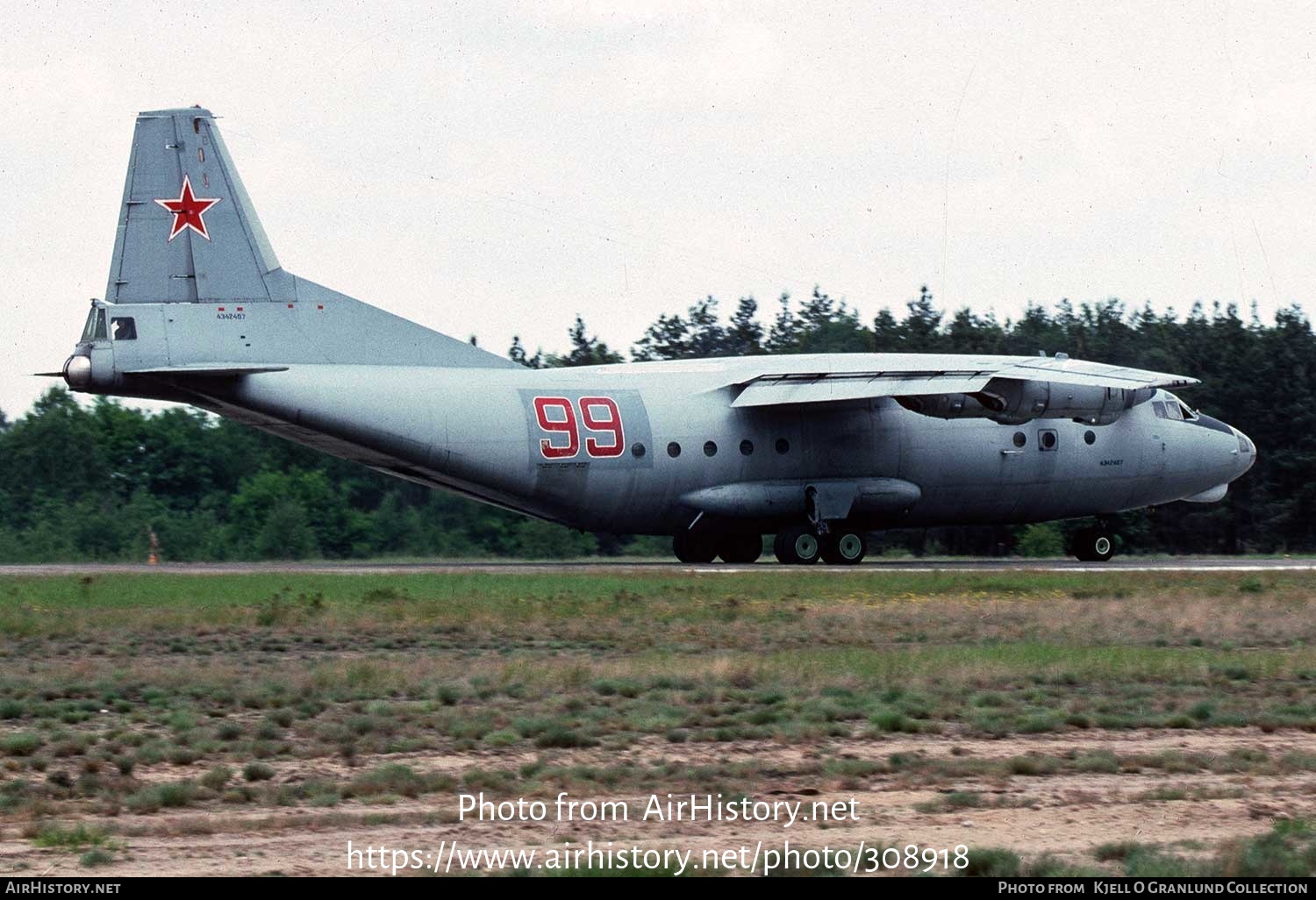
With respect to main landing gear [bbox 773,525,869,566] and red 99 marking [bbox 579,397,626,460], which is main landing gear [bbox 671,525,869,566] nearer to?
main landing gear [bbox 773,525,869,566]

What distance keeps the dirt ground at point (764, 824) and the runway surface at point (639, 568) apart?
1757 cm

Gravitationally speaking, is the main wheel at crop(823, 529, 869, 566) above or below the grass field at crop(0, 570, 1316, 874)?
below

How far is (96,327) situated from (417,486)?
55.8ft

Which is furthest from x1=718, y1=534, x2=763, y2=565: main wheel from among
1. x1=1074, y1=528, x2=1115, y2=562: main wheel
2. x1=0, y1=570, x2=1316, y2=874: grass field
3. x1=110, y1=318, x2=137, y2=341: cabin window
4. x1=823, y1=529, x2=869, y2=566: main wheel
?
x1=110, y1=318, x2=137, y2=341: cabin window

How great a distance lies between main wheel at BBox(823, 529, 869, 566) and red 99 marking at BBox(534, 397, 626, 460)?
16.2 ft

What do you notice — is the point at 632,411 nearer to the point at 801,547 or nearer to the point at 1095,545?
the point at 801,547

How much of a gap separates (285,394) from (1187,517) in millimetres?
31836

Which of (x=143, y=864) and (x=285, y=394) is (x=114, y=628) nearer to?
(x=285, y=394)

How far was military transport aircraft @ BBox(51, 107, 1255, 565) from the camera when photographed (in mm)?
28656

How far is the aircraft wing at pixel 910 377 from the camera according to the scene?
31.2m

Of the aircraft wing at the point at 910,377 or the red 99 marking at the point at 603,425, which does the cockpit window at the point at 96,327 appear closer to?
the red 99 marking at the point at 603,425

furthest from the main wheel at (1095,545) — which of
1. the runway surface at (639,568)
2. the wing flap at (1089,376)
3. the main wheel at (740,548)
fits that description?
the main wheel at (740,548)

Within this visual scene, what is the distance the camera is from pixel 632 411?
32.1m

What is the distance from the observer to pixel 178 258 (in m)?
28.7
